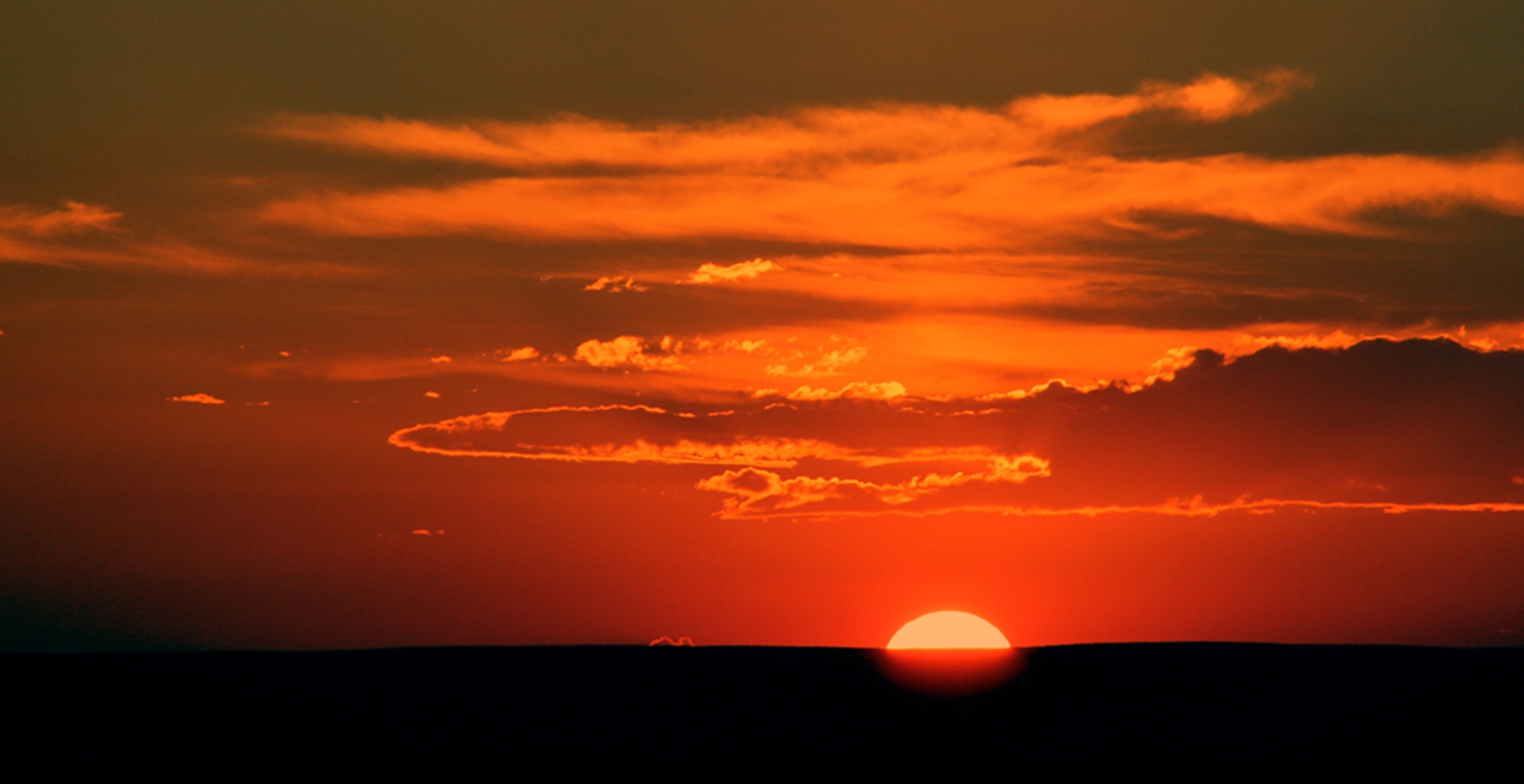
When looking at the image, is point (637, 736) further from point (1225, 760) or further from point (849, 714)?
point (1225, 760)

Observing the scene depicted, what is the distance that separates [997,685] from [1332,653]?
576 inches

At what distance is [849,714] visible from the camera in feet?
121

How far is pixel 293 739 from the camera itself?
3372 cm

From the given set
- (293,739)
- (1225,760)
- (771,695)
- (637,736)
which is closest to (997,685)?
(771,695)

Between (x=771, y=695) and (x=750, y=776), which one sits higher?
(x=771, y=695)

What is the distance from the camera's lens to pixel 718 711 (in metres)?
37.3

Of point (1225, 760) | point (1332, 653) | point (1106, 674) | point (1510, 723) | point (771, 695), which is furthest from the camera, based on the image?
point (1332, 653)

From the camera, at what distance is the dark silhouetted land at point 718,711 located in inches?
1265

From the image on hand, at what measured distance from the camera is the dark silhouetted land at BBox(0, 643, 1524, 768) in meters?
32.1

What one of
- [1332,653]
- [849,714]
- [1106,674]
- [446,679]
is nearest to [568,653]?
[446,679]

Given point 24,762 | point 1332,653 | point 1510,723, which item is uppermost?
point 1332,653

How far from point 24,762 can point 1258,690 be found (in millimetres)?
33703

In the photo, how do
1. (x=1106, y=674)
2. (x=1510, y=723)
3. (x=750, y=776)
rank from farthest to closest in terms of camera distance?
(x=1106, y=674), (x=1510, y=723), (x=750, y=776)

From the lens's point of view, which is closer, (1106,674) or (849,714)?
(849,714)
